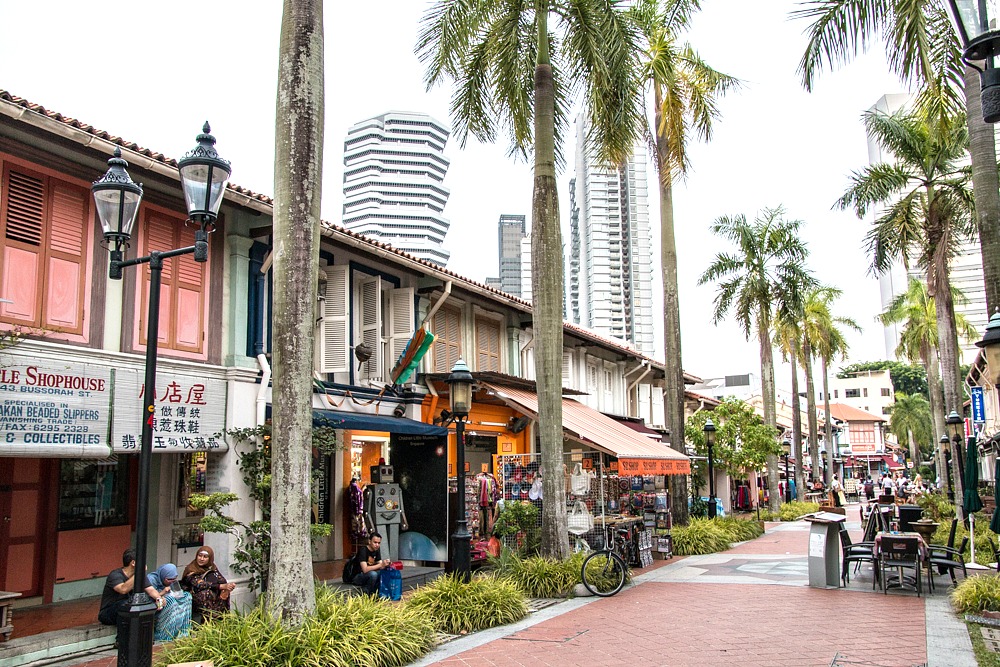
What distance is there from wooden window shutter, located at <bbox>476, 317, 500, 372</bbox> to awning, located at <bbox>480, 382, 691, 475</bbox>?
1239mm

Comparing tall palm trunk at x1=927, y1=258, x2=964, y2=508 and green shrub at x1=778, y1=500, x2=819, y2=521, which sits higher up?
tall palm trunk at x1=927, y1=258, x2=964, y2=508

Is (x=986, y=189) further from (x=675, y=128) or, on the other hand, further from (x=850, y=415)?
(x=850, y=415)

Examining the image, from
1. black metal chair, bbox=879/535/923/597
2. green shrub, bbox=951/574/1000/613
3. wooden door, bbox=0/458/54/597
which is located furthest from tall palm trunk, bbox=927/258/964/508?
wooden door, bbox=0/458/54/597

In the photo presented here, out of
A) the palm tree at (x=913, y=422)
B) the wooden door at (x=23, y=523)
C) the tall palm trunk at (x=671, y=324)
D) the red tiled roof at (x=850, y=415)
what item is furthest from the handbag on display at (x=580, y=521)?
the palm tree at (x=913, y=422)

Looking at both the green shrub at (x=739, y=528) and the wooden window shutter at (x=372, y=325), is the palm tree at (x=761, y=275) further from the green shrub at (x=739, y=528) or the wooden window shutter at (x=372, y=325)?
the wooden window shutter at (x=372, y=325)

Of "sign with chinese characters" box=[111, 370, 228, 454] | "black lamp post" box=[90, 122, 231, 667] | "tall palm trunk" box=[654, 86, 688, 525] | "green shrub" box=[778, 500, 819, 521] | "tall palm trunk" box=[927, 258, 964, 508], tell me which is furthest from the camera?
"green shrub" box=[778, 500, 819, 521]

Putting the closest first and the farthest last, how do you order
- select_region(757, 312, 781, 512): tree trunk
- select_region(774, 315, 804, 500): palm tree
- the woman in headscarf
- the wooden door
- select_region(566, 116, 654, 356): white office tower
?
the woman in headscarf → the wooden door → select_region(757, 312, 781, 512): tree trunk → select_region(774, 315, 804, 500): palm tree → select_region(566, 116, 654, 356): white office tower

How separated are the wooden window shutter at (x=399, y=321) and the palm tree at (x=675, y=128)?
7605mm

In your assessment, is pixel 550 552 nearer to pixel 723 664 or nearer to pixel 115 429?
pixel 723 664

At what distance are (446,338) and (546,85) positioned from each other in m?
5.71

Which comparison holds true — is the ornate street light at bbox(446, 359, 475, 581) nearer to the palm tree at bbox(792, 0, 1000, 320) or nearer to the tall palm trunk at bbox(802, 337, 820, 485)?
the palm tree at bbox(792, 0, 1000, 320)

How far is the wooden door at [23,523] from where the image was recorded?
10.4 metres

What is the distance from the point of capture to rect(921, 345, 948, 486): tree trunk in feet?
92.8

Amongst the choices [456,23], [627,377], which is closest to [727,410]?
[627,377]
